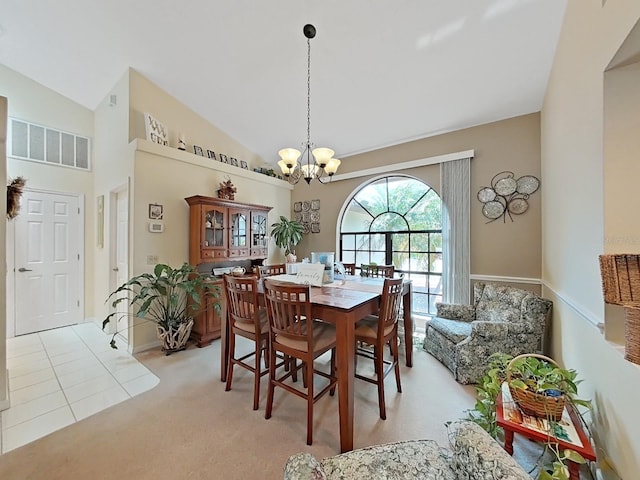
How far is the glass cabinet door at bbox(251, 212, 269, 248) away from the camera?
4.31 metres

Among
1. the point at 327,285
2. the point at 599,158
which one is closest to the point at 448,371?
the point at 327,285

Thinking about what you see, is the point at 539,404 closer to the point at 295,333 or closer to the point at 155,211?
the point at 295,333

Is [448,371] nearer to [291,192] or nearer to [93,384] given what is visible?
[93,384]

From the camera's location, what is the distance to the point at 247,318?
88.4 inches

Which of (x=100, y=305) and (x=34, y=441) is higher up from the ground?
(x=100, y=305)

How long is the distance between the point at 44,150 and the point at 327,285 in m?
4.76

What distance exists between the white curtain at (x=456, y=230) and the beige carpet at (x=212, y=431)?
1318 millimetres

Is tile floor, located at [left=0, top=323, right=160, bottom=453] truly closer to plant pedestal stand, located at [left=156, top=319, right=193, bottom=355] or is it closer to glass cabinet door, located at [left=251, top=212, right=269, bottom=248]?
plant pedestal stand, located at [left=156, top=319, right=193, bottom=355]

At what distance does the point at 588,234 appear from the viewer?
161cm

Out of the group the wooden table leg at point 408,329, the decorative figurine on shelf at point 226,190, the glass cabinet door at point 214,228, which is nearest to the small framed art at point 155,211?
the glass cabinet door at point 214,228

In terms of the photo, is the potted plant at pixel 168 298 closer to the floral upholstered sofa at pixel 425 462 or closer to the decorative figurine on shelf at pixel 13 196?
the decorative figurine on shelf at pixel 13 196

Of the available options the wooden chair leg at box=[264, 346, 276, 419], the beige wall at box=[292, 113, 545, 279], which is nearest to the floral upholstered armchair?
the beige wall at box=[292, 113, 545, 279]

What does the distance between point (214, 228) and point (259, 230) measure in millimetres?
856

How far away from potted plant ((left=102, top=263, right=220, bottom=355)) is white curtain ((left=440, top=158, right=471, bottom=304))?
122 inches
